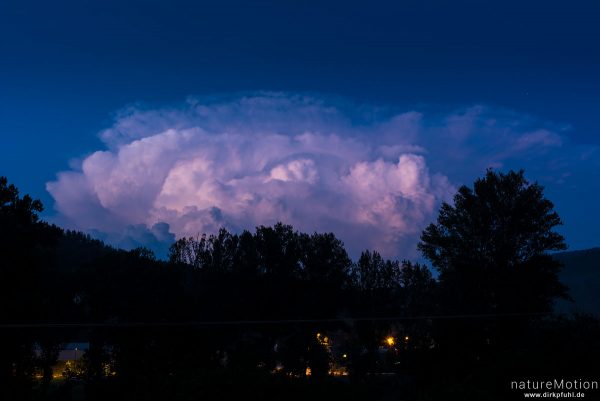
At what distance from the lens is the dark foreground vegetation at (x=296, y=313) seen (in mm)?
17406

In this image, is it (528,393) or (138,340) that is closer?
(528,393)

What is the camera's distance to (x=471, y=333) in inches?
1196

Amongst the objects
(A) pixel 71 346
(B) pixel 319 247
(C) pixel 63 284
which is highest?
(B) pixel 319 247

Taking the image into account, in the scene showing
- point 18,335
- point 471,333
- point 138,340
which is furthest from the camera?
point 138,340

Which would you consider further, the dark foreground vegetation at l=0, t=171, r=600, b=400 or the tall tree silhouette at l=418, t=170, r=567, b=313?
the tall tree silhouette at l=418, t=170, r=567, b=313

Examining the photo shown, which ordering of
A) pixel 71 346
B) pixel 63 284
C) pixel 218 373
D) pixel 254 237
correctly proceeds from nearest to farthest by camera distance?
pixel 218 373, pixel 63 284, pixel 254 237, pixel 71 346

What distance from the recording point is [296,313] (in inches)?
2073

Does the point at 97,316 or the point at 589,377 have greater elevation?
the point at 97,316

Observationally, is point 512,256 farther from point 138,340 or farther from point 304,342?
point 138,340

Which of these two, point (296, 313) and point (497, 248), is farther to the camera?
point (296, 313)

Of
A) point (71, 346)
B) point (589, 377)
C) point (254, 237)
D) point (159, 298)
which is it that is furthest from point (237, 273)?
point (71, 346)

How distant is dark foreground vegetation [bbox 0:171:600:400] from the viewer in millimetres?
17406

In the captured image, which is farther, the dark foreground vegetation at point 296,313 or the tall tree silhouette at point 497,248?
the tall tree silhouette at point 497,248

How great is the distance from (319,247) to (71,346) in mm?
52855
